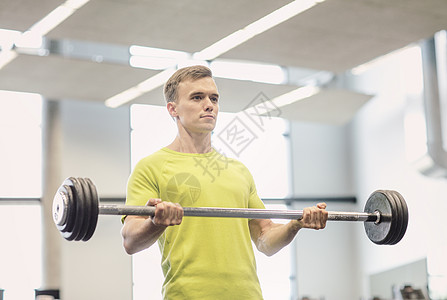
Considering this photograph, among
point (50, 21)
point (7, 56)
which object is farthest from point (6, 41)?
point (50, 21)

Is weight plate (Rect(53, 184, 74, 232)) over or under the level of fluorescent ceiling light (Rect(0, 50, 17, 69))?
under

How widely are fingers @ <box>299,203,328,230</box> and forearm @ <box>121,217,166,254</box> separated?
50cm

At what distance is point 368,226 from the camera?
259 centimetres

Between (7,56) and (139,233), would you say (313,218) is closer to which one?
(139,233)

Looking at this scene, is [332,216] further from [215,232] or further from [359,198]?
[359,198]

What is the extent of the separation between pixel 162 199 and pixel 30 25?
5537 mm

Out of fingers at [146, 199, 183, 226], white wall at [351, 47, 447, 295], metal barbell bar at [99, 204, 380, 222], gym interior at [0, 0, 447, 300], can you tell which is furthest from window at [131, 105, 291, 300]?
fingers at [146, 199, 183, 226]

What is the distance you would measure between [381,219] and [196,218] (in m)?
0.73

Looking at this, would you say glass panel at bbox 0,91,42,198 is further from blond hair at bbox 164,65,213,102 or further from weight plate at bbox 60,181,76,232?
weight plate at bbox 60,181,76,232

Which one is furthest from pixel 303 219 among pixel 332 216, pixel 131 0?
pixel 131 0

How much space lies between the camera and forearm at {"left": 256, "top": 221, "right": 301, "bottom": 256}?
7.52 ft

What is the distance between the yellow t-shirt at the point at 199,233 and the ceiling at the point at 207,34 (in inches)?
193

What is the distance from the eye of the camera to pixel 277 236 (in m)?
2.31

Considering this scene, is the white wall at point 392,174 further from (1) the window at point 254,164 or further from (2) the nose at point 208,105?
(2) the nose at point 208,105
